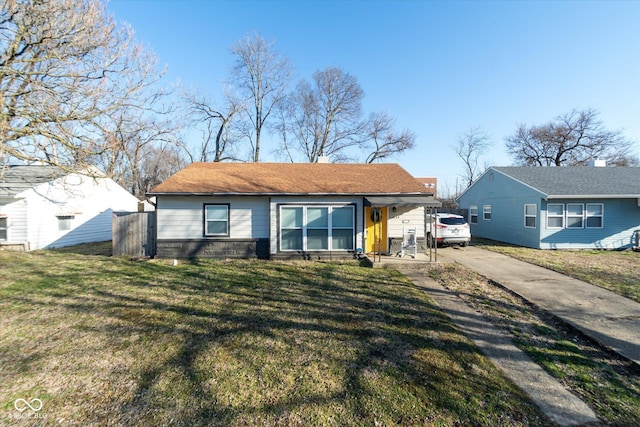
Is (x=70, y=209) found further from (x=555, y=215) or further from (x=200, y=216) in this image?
(x=555, y=215)

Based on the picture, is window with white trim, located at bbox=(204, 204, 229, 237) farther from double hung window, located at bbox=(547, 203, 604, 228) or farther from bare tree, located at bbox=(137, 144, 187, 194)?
bare tree, located at bbox=(137, 144, 187, 194)

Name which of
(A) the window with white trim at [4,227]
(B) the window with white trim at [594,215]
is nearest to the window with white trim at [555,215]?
(B) the window with white trim at [594,215]

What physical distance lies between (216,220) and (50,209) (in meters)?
10.4

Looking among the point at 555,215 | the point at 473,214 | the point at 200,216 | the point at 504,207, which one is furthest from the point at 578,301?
the point at 473,214

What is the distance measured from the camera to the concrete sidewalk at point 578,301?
4227 mm

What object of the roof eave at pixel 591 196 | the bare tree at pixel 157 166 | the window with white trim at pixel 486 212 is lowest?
the window with white trim at pixel 486 212

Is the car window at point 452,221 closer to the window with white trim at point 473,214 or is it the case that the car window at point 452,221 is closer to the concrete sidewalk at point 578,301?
the concrete sidewalk at point 578,301

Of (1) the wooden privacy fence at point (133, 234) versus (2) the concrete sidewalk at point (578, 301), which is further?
(1) the wooden privacy fence at point (133, 234)

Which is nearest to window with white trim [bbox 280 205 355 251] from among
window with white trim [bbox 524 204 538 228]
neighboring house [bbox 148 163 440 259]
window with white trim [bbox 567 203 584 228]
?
neighboring house [bbox 148 163 440 259]

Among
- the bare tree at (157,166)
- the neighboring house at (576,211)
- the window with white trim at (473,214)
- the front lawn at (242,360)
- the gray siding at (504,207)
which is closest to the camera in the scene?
the front lawn at (242,360)

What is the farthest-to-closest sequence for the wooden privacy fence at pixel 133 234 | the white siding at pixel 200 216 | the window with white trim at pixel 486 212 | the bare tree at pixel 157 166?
the bare tree at pixel 157 166 → the window with white trim at pixel 486 212 → the wooden privacy fence at pixel 133 234 → the white siding at pixel 200 216

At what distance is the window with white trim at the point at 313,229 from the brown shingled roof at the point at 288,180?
734 millimetres

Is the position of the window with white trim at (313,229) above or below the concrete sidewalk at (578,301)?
above

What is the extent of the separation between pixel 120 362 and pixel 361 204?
8206 millimetres
